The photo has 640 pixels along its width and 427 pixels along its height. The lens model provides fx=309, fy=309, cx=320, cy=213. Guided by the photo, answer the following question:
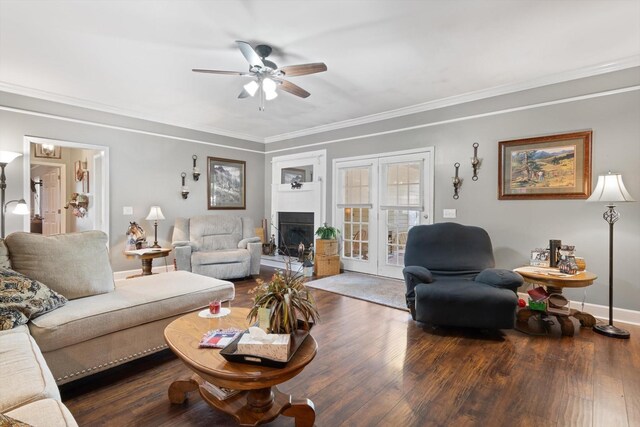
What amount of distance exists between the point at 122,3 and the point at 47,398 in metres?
2.53

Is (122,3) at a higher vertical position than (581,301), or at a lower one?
higher

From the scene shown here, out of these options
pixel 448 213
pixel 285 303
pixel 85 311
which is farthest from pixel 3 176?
pixel 448 213

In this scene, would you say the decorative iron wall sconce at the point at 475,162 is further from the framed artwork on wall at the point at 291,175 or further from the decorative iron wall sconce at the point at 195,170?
the decorative iron wall sconce at the point at 195,170

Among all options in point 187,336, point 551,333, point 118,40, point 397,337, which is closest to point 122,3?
point 118,40

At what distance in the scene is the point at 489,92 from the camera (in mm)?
3869

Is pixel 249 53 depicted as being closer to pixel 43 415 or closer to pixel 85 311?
pixel 85 311

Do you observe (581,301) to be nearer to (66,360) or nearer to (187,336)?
(187,336)

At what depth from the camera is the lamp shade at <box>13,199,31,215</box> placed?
3.68 meters

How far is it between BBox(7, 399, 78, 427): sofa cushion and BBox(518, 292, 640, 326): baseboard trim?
438 cm

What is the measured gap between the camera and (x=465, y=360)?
240 cm

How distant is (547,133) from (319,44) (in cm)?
277

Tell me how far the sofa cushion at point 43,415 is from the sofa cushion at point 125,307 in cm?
91

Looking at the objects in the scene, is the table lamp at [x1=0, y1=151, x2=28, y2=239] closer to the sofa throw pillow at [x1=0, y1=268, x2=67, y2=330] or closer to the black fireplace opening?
the sofa throw pillow at [x1=0, y1=268, x2=67, y2=330]

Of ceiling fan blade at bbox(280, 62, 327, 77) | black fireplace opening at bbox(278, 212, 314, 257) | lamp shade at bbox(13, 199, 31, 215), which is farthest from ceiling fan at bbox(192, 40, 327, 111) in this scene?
black fireplace opening at bbox(278, 212, 314, 257)
